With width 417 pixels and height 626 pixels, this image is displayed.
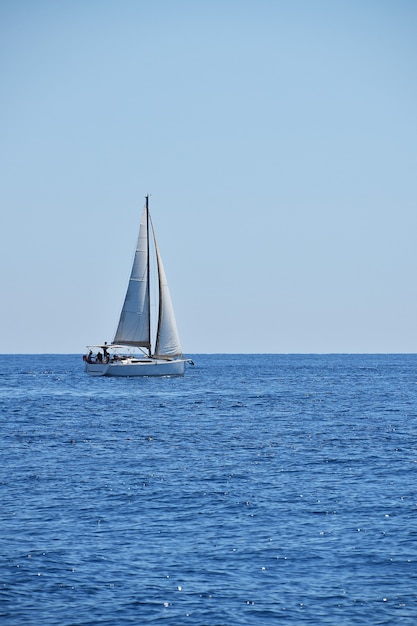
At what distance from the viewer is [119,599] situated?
66.1 ft

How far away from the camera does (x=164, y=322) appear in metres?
104

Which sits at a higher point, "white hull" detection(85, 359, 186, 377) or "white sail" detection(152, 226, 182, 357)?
"white sail" detection(152, 226, 182, 357)

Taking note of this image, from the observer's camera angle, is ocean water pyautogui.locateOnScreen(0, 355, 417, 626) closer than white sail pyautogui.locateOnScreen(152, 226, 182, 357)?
Yes

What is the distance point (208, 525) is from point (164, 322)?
3062 inches

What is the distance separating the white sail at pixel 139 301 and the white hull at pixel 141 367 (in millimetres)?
2353

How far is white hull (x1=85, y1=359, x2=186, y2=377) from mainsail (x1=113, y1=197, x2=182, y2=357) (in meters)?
1.42

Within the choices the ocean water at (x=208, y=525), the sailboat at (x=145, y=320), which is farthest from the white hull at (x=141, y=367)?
the ocean water at (x=208, y=525)

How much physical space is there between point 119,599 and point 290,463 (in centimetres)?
2022

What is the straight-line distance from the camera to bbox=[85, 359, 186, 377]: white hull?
344 ft

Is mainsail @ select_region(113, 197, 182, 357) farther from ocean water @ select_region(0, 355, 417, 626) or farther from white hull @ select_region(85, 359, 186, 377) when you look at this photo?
ocean water @ select_region(0, 355, 417, 626)

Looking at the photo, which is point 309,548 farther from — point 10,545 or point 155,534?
point 10,545

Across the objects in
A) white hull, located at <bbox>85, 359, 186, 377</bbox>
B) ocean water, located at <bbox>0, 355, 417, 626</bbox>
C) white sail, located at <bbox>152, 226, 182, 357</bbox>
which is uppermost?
white sail, located at <bbox>152, 226, 182, 357</bbox>

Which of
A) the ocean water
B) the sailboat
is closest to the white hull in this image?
the sailboat

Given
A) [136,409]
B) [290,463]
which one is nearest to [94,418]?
[136,409]
